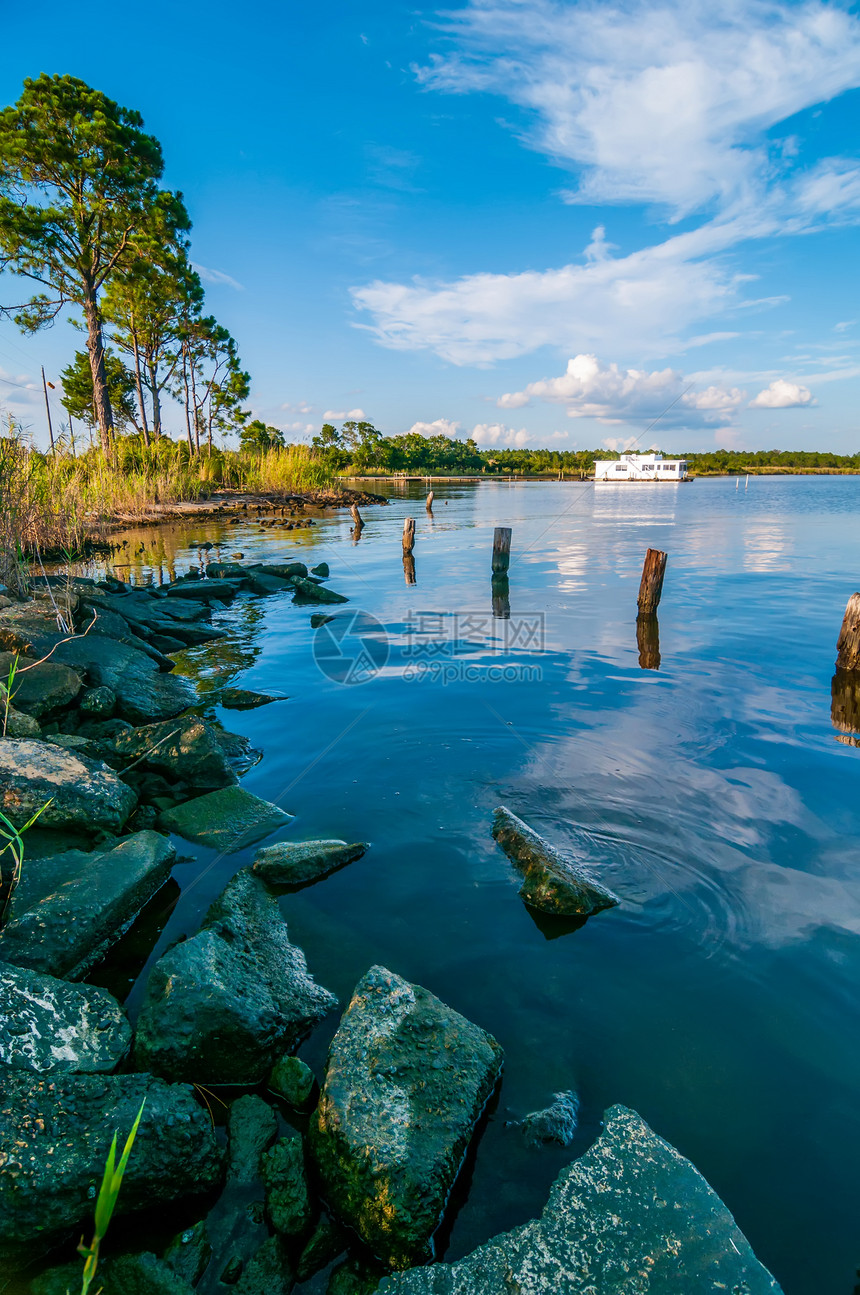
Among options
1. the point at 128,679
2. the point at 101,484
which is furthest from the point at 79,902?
the point at 101,484

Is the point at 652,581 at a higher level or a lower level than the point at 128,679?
higher

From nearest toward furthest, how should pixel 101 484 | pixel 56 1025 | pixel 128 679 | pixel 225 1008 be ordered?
pixel 56 1025
pixel 225 1008
pixel 128 679
pixel 101 484

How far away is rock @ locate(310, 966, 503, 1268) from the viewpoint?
7.29ft

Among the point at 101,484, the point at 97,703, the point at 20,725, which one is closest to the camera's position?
the point at 20,725

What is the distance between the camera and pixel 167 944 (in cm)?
379

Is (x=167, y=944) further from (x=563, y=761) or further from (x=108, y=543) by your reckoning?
(x=108, y=543)

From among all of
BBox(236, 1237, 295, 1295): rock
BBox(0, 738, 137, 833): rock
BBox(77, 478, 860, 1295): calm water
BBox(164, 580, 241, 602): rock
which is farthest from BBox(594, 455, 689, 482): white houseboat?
BBox(236, 1237, 295, 1295): rock

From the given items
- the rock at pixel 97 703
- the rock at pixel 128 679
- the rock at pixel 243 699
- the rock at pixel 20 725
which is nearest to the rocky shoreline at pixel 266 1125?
the rock at pixel 20 725

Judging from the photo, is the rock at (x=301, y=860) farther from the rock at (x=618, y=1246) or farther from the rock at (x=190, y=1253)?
the rock at (x=618, y=1246)

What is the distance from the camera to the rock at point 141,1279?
1.98 m

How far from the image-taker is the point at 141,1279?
A: 1994 millimetres

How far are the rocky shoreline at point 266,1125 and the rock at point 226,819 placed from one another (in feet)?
2.38

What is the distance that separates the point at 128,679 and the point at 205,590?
25.2 feet

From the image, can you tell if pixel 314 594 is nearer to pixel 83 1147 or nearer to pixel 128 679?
pixel 128 679
